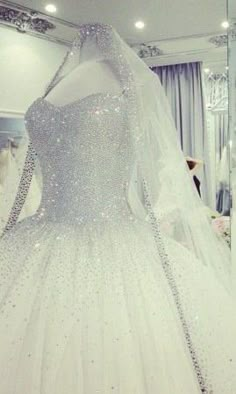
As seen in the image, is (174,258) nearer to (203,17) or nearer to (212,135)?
(212,135)

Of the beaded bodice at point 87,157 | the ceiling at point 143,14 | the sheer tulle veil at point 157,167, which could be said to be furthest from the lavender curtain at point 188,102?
the beaded bodice at point 87,157

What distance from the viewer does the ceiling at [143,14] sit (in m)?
1.53

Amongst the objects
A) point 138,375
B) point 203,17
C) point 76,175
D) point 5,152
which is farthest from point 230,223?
point 5,152

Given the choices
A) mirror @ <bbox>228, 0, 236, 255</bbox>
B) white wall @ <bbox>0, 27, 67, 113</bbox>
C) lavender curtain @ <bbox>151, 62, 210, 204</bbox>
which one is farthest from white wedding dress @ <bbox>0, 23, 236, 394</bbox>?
white wall @ <bbox>0, 27, 67, 113</bbox>

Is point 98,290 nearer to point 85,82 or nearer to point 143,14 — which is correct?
point 85,82

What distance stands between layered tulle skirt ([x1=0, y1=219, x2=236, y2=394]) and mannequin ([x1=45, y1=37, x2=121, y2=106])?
0.90 ft

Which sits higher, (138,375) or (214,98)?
(214,98)

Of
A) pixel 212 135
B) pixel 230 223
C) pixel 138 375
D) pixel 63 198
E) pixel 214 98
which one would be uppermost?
pixel 214 98

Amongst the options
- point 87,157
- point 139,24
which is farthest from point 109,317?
Answer: point 139,24

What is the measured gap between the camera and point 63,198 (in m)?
0.92

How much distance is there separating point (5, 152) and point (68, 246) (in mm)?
883

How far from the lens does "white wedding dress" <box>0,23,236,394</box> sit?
26.9 inches

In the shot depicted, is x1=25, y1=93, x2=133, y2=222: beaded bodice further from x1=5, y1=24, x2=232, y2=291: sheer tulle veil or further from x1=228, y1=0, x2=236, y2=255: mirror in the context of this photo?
x1=228, y1=0, x2=236, y2=255: mirror

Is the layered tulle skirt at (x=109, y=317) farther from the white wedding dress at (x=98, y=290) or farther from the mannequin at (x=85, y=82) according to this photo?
the mannequin at (x=85, y=82)
